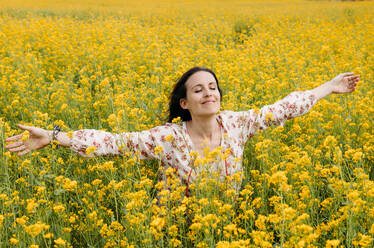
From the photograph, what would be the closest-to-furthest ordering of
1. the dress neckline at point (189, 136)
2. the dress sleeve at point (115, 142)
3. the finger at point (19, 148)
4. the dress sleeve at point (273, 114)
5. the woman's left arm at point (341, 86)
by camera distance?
1. the finger at point (19, 148)
2. the dress sleeve at point (115, 142)
3. the dress neckline at point (189, 136)
4. the dress sleeve at point (273, 114)
5. the woman's left arm at point (341, 86)

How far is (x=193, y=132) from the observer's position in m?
3.18

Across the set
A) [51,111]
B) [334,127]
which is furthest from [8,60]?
[334,127]

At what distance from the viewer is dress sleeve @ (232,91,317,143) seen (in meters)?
3.21

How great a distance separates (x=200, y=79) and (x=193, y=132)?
0.47 meters

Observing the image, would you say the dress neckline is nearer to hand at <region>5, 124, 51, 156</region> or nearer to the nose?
the nose

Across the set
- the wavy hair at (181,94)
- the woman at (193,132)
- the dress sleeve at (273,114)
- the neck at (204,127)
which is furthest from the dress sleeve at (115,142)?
the dress sleeve at (273,114)

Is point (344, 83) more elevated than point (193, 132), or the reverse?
point (344, 83)

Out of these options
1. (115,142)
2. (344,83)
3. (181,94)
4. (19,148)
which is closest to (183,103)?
(181,94)

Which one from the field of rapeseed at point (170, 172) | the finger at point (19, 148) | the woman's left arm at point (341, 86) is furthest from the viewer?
the woman's left arm at point (341, 86)

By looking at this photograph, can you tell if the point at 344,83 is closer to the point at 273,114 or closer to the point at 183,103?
Result: the point at 273,114

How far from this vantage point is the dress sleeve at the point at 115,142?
9.61 ft

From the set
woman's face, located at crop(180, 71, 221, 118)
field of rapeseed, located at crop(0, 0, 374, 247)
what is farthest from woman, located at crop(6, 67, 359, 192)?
field of rapeseed, located at crop(0, 0, 374, 247)

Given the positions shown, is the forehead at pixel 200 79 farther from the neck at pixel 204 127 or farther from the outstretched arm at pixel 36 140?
Result: the outstretched arm at pixel 36 140

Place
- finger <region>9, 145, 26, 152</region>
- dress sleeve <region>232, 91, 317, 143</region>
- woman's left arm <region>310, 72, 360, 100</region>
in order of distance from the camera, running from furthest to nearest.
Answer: woman's left arm <region>310, 72, 360, 100</region>, dress sleeve <region>232, 91, 317, 143</region>, finger <region>9, 145, 26, 152</region>
